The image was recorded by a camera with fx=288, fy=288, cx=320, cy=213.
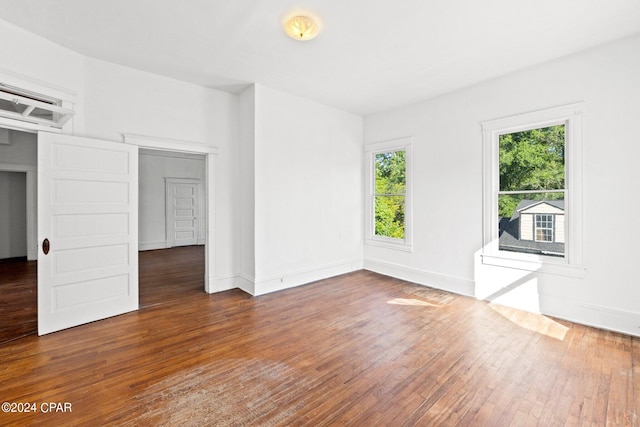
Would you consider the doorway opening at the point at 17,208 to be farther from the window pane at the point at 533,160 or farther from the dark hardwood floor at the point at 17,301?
the window pane at the point at 533,160

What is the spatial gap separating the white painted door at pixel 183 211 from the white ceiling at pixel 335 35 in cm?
568

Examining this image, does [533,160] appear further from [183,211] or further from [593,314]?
[183,211]

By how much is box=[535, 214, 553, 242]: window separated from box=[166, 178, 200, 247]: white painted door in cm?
867

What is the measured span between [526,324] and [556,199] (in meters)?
1.51

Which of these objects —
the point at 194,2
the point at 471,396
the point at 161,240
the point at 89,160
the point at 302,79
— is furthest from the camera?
the point at 161,240

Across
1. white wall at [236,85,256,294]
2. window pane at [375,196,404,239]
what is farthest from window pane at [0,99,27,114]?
window pane at [375,196,404,239]

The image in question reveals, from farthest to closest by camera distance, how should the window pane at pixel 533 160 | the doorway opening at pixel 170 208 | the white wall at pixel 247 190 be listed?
the doorway opening at pixel 170 208, the white wall at pixel 247 190, the window pane at pixel 533 160

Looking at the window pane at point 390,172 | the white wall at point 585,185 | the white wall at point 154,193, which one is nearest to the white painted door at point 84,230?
the window pane at point 390,172

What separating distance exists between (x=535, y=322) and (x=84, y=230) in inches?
201

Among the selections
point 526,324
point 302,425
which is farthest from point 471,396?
point 526,324

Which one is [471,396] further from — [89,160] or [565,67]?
[89,160]

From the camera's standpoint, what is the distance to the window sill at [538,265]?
10.6 ft

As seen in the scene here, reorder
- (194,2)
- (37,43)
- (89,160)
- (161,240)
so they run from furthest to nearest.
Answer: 1. (161,240)
2. (89,160)
3. (37,43)
4. (194,2)

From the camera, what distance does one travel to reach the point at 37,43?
2.89 meters
